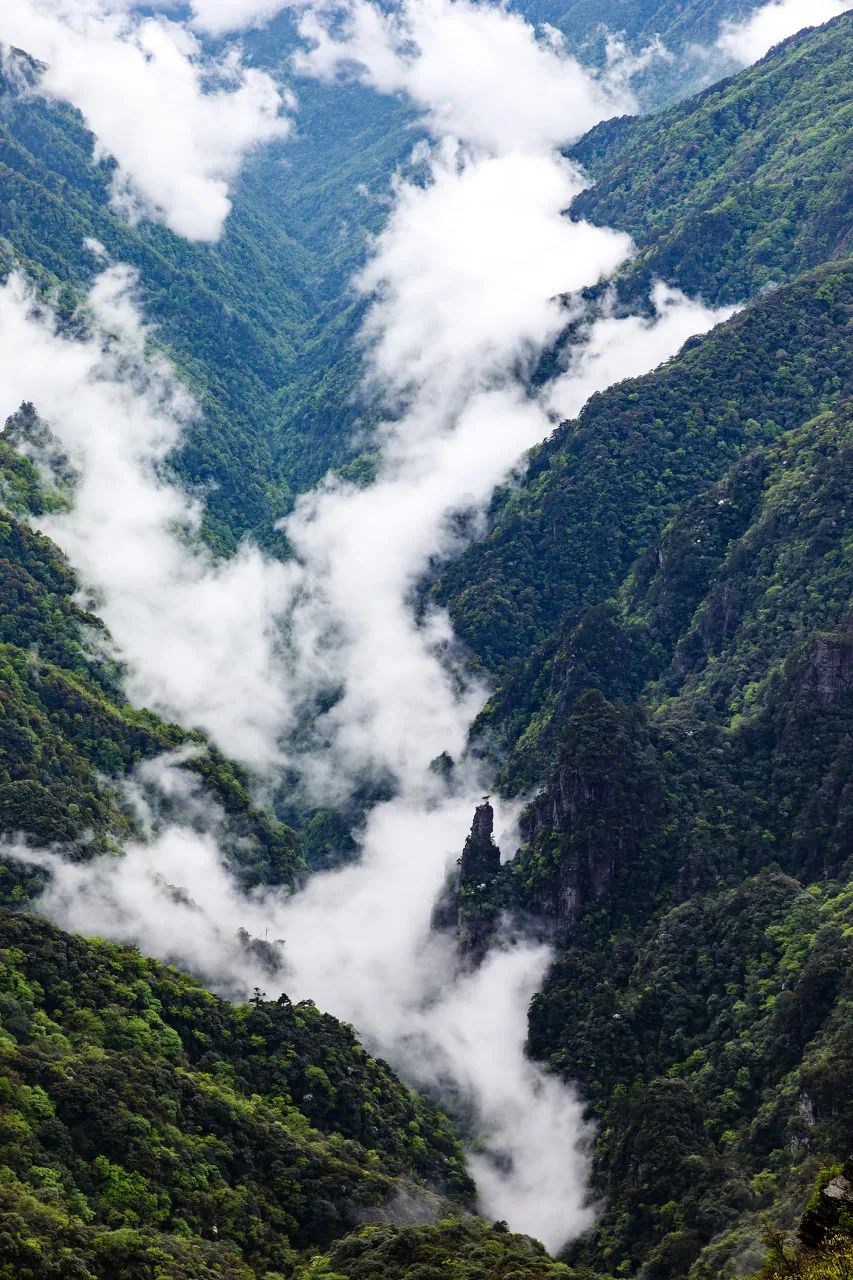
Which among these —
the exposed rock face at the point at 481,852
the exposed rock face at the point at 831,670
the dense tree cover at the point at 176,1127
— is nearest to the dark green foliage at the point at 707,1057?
the dense tree cover at the point at 176,1127

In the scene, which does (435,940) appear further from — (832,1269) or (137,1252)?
(832,1269)

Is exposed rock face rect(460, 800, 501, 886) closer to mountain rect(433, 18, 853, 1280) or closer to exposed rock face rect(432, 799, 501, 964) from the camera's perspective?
exposed rock face rect(432, 799, 501, 964)

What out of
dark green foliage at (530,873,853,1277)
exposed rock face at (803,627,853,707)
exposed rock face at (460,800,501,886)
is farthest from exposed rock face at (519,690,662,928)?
exposed rock face at (803,627,853,707)

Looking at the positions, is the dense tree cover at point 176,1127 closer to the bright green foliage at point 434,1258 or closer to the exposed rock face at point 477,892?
the bright green foliage at point 434,1258

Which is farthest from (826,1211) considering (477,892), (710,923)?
(477,892)

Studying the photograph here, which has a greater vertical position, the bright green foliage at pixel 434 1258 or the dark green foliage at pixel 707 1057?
the dark green foliage at pixel 707 1057

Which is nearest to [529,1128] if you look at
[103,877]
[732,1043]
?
[732,1043]

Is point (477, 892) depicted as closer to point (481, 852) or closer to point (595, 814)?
Result: point (481, 852)

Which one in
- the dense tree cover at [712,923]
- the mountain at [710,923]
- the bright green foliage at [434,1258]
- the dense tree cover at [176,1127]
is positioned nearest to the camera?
the bright green foliage at [434,1258]
